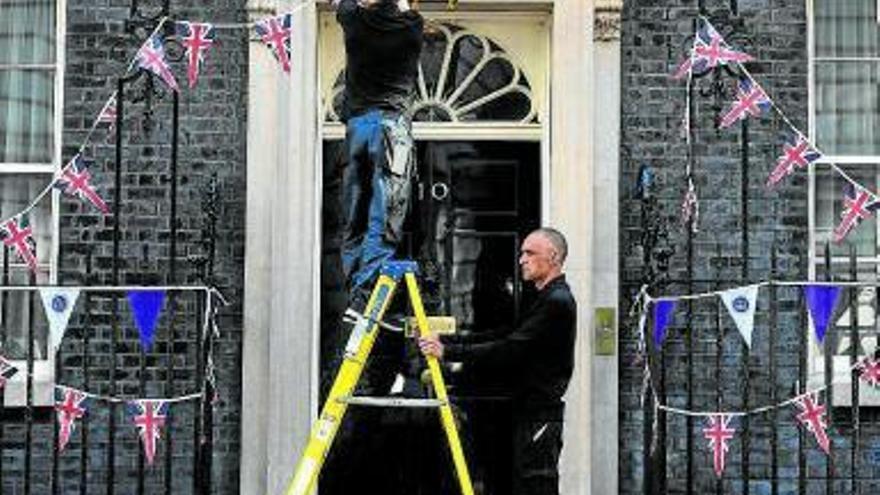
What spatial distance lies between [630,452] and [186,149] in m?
3.07

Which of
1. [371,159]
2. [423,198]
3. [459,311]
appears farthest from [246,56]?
[371,159]

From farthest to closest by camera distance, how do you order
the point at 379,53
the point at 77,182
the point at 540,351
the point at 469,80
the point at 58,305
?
the point at 469,80 → the point at 77,182 → the point at 58,305 → the point at 540,351 → the point at 379,53

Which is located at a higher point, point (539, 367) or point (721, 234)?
point (721, 234)

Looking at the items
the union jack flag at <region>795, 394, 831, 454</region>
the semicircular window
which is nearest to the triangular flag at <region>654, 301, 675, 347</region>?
the union jack flag at <region>795, 394, 831, 454</region>

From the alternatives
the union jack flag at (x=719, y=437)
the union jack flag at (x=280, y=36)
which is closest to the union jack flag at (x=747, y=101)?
the union jack flag at (x=719, y=437)

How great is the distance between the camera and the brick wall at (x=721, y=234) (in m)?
8.86

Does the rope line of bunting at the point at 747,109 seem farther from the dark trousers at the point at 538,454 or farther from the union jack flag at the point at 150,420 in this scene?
the union jack flag at the point at 150,420

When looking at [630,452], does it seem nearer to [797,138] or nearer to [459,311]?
[459,311]

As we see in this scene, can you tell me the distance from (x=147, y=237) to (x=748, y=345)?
3544mm

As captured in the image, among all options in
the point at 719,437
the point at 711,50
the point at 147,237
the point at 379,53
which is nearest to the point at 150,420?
the point at 147,237

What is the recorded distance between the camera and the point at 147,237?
905cm

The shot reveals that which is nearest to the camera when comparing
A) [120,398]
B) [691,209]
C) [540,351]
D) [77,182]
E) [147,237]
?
[540,351]

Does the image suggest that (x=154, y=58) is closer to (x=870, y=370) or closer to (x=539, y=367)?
(x=539, y=367)

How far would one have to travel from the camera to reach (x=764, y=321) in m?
8.99
